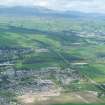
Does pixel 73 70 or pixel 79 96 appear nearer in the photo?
pixel 79 96

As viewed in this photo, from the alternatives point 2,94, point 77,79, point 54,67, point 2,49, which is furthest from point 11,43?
point 2,94

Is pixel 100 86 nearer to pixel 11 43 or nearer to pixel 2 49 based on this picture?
pixel 2 49

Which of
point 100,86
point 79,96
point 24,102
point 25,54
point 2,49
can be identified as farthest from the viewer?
Answer: point 2,49

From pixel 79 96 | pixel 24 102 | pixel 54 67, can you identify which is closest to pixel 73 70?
pixel 54 67

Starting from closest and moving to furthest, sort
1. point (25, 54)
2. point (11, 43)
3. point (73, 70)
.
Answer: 1. point (73, 70)
2. point (25, 54)
3. point (11, 43)

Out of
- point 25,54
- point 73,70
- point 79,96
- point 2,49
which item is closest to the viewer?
point 79,96

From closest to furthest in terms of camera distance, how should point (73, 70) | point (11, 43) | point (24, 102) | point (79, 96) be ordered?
point (24, 102) → point (79, 96) → point (73, 70) → point (11, 43)

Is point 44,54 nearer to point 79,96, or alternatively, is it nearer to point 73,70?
point 73,70

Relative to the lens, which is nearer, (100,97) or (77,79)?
(100,97)
